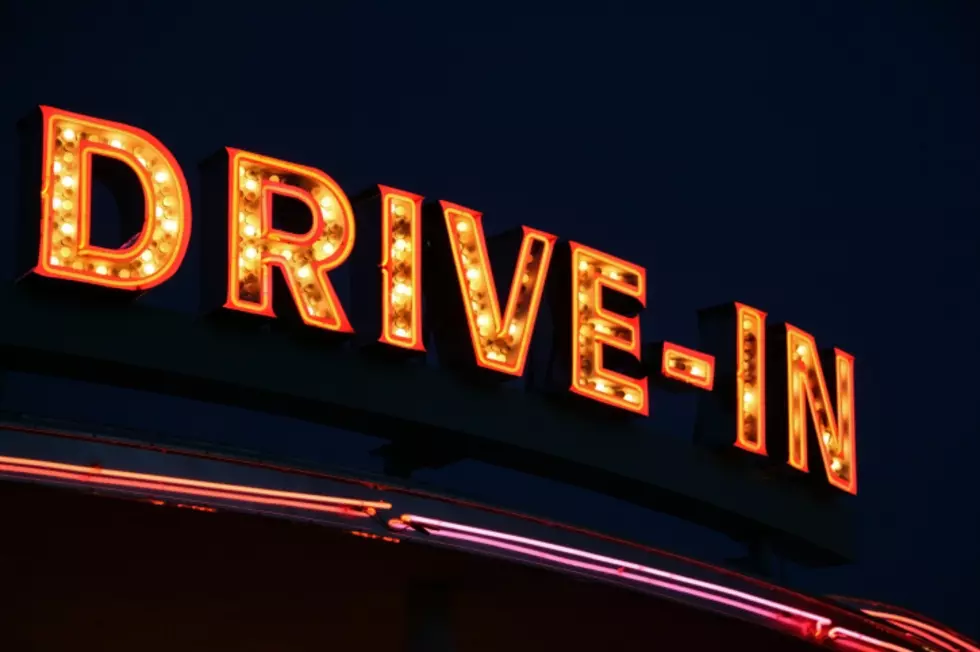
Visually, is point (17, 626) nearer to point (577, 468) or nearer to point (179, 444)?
point (179, 444)

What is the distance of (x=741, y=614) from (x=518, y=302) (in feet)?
14.3

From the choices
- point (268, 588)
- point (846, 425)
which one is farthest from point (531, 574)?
point (846, 425)

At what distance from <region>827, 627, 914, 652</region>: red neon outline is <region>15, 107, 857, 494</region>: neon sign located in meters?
3.55

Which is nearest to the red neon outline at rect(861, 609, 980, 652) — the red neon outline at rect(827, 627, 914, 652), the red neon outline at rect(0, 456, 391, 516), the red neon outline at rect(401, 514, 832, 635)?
the red neon outline at rect(827, 627, 914, 652)

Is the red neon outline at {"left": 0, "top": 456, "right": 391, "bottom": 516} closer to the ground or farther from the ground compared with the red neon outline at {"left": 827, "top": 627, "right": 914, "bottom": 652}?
farther from the ground

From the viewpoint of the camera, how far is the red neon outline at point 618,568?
1354 cm

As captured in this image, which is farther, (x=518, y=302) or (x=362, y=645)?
(x=518, y=302)

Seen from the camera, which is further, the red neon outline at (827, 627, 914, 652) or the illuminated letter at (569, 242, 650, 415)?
the illuminated letter at (569, 242, 650, 415)

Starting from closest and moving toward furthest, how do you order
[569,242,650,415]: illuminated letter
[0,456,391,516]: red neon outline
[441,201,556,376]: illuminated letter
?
1. [0,456,391,516]: red neon outline
2. [441,201,556,376]: illuminated letter
3. [569,242,650,415]: illuminated letter

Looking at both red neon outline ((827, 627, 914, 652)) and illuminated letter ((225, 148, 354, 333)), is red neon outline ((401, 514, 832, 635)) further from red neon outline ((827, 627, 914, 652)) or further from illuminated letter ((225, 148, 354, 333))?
illuminated letter ((225, 148, 354, 333))

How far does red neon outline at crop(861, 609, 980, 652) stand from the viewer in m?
17.1

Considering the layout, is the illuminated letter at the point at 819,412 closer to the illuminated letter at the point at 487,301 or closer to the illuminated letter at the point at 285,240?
the illuminated letter at the point at 487,301

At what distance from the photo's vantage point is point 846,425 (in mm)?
21766

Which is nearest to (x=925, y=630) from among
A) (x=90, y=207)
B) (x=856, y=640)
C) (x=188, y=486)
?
(x=856, y=640)
